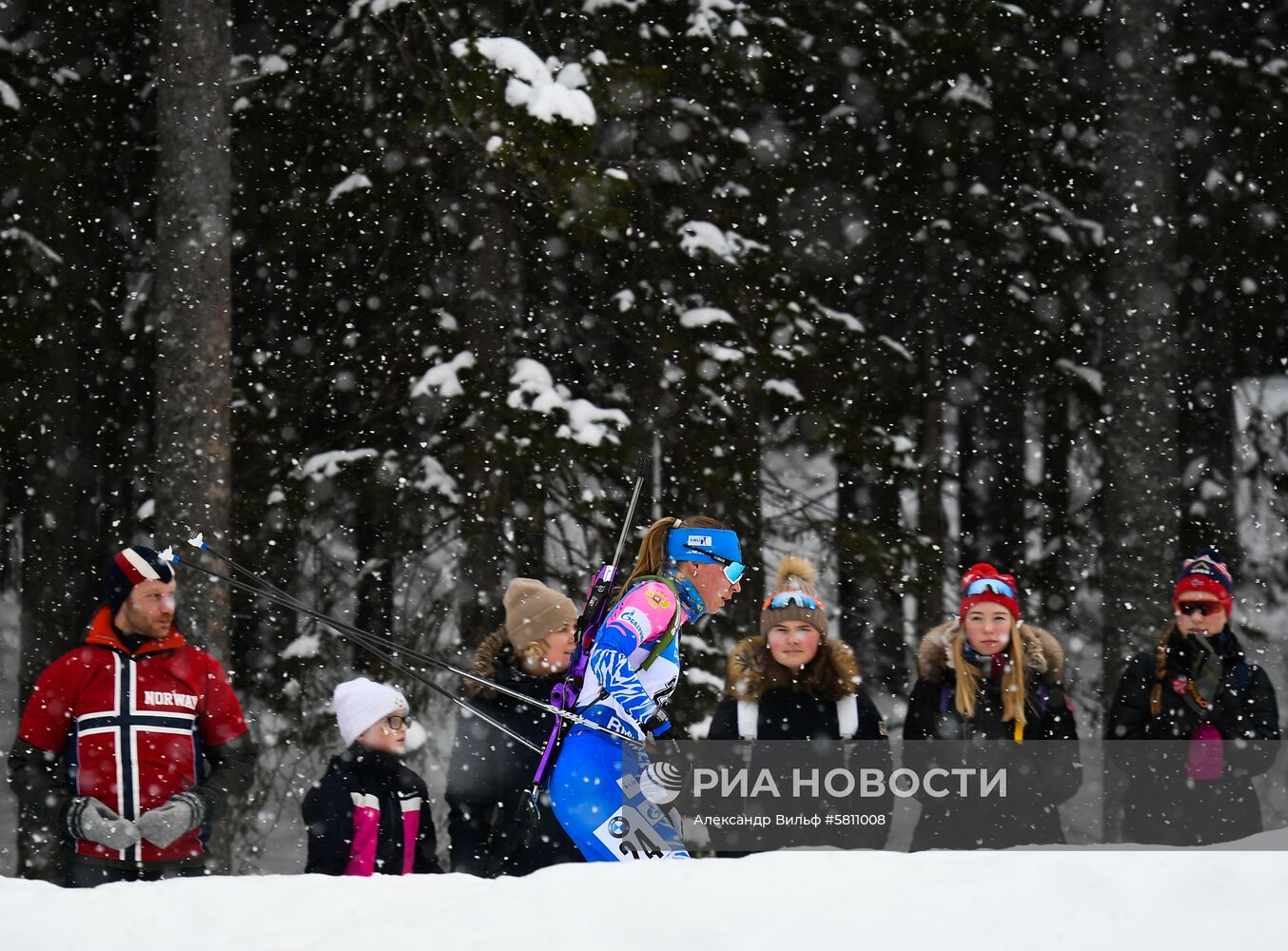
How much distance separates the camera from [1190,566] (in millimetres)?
5992

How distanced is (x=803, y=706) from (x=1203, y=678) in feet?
5.95

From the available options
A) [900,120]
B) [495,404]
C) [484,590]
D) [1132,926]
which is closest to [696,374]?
[495,404]

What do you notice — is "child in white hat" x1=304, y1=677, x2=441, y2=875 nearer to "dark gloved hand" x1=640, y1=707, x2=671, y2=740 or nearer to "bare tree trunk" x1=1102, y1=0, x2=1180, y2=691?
"dark gloved hand" x1=640, y1=707, x2=671, y2=740

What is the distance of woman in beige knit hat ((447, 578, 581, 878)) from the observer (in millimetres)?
5215

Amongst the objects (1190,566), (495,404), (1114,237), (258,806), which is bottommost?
(258,806)

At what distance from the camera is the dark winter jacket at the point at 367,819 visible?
16.8 ft

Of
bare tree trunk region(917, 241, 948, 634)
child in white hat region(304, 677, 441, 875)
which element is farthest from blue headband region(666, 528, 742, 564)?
bare tree trunk region(917, 241, 948, 634)

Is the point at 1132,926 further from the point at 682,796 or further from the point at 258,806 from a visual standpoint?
the point at 258,806

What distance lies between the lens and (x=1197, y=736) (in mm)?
5887

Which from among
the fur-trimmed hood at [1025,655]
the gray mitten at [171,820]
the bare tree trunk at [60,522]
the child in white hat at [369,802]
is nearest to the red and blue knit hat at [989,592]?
the fur-trimmed hood at [1025,655]

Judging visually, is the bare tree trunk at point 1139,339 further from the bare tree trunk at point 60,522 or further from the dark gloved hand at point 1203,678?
the bare tree trunk at point 60,522

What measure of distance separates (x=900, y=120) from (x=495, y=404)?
4.35m

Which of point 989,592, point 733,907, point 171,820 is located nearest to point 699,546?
point 733,907

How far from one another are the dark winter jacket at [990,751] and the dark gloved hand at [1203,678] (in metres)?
0.58
